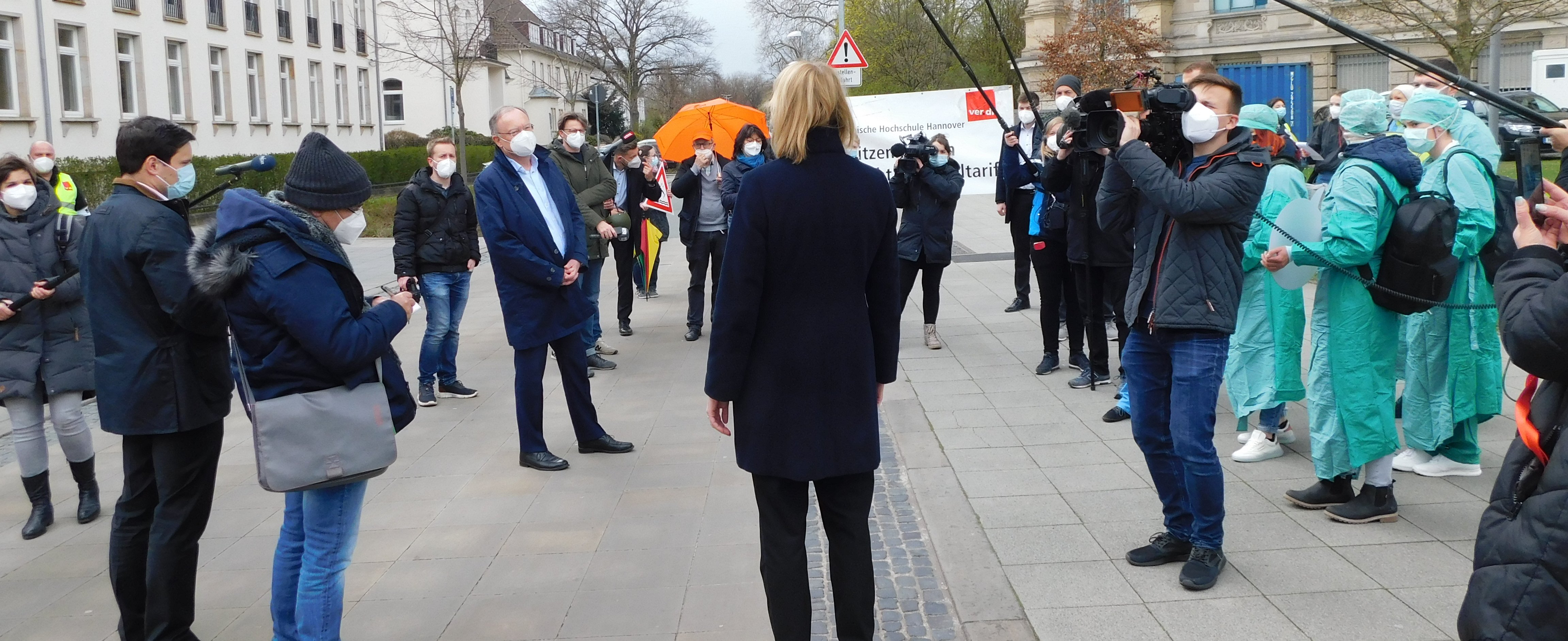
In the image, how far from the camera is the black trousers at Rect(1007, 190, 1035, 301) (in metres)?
10.5

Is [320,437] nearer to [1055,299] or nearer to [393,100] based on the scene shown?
[1055,299]

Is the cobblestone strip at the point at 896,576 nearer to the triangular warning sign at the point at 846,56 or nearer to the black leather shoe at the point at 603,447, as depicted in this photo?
the black leather shoe at the point at 603,447

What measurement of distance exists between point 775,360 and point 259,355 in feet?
4.79

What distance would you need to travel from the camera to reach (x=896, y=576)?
15.9 feet

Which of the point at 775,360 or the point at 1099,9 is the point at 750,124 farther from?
the point at 1099,9

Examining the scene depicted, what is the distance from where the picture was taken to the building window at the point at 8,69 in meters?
24.6

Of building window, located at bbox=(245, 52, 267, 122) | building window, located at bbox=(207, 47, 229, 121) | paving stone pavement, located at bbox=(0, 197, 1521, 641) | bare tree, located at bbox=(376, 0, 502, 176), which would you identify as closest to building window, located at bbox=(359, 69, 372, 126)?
bare tree, located at bbox=(376, 0, 502, 176)

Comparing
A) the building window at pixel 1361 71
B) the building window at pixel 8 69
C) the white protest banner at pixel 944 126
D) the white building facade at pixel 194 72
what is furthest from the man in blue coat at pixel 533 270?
the building window at pixel 1361 71

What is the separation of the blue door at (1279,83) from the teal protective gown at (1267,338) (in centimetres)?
2801

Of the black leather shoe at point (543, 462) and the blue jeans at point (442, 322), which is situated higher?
the blue jeans at point (442, 322)

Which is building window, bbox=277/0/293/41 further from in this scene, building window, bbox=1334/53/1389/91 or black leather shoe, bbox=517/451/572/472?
black leather shoe, bbox=517/451/572/472

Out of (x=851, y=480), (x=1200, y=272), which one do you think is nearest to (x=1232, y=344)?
(x=1200, y=272)

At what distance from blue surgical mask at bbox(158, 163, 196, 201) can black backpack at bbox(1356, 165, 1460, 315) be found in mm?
4457

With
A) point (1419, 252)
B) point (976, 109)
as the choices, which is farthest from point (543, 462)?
point (976, 109)
